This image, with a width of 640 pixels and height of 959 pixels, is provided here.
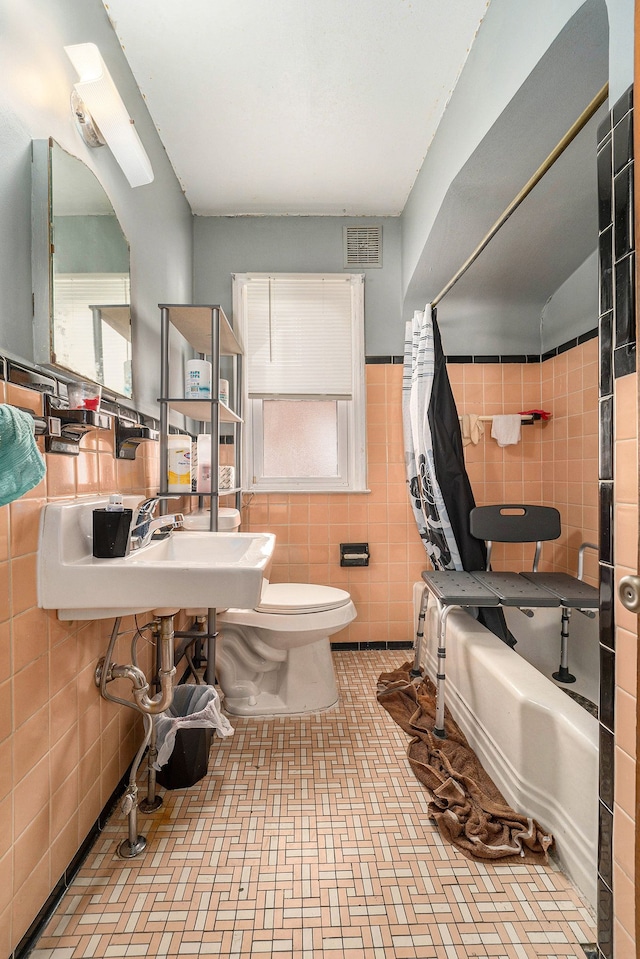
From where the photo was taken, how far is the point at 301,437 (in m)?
2.74

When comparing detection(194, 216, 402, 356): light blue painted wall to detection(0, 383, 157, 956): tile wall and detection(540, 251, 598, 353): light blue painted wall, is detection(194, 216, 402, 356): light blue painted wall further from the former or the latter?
detection(0, 383, 157, 956): tile wall

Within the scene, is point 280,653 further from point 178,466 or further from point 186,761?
point 178,466

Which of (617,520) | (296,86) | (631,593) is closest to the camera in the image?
(631,593)

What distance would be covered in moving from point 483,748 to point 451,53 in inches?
93.8

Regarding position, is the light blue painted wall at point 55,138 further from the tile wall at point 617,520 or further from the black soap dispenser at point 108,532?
the tile wall at point 617,520

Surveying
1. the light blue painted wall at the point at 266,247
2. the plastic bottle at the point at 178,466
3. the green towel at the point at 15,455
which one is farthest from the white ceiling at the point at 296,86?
the green towel at the point at 15,455

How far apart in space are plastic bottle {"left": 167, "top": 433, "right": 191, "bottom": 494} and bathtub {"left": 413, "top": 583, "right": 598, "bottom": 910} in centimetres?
123

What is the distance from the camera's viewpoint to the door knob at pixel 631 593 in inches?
27.8

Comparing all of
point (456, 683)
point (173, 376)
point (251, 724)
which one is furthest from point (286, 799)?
point (173, 376)

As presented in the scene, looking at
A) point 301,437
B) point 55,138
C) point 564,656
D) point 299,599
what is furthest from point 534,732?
point 55,138

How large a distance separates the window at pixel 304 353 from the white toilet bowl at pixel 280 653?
0.85 metres

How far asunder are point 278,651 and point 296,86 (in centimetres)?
222

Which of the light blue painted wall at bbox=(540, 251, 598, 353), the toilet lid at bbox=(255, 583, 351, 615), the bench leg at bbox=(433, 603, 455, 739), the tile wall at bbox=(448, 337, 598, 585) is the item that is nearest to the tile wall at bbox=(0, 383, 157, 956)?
the toilet lid at bbox=(255, 583, 351, 615)

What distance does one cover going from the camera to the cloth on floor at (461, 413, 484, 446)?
2.67 m
